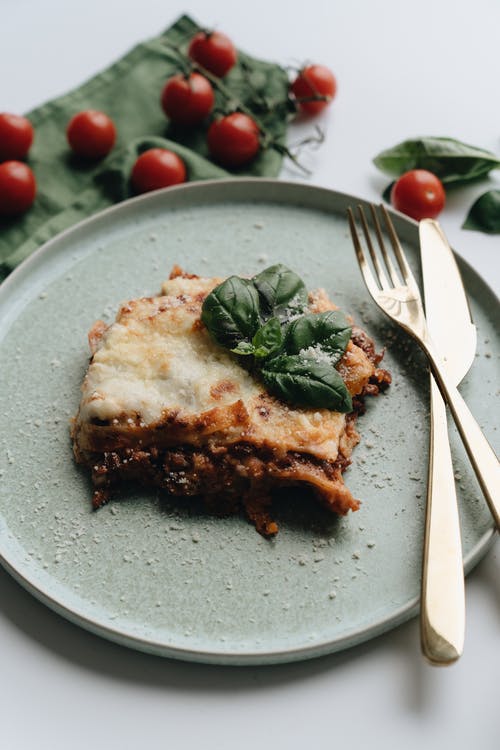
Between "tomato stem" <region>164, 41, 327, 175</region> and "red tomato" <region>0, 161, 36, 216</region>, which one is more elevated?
"tomato stem" <region>164, 41, 327, 175</region>

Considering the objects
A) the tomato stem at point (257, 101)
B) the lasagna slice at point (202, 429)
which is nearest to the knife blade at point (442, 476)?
the lasagna slice at point (202, 429)

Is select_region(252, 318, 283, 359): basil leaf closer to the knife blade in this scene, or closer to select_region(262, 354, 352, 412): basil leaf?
select_region(262, 354, 352, 412): basil leaf

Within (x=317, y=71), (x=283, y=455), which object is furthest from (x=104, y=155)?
(x=283, y=455)

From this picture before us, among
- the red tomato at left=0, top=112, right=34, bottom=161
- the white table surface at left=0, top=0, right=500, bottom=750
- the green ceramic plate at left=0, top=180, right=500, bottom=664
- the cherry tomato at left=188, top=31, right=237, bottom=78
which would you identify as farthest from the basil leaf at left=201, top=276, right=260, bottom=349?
the cherry tomato at left=188, top=31, right=237, bottom=78

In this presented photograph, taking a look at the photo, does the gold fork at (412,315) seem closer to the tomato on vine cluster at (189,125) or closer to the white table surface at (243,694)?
the white table surface at (243,694)

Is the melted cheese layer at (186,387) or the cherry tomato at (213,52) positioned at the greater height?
the cherry tomato at (213,52)

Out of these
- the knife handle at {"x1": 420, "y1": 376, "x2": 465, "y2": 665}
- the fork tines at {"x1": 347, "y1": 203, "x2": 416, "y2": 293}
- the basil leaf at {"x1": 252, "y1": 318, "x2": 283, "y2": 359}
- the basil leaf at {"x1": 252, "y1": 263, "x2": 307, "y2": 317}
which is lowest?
the knife handle at {"x1": 420, "y1": 376, "x2": 465, "y2": 665}

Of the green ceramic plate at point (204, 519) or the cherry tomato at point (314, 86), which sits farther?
the cherry tomato at point (314, 86)
